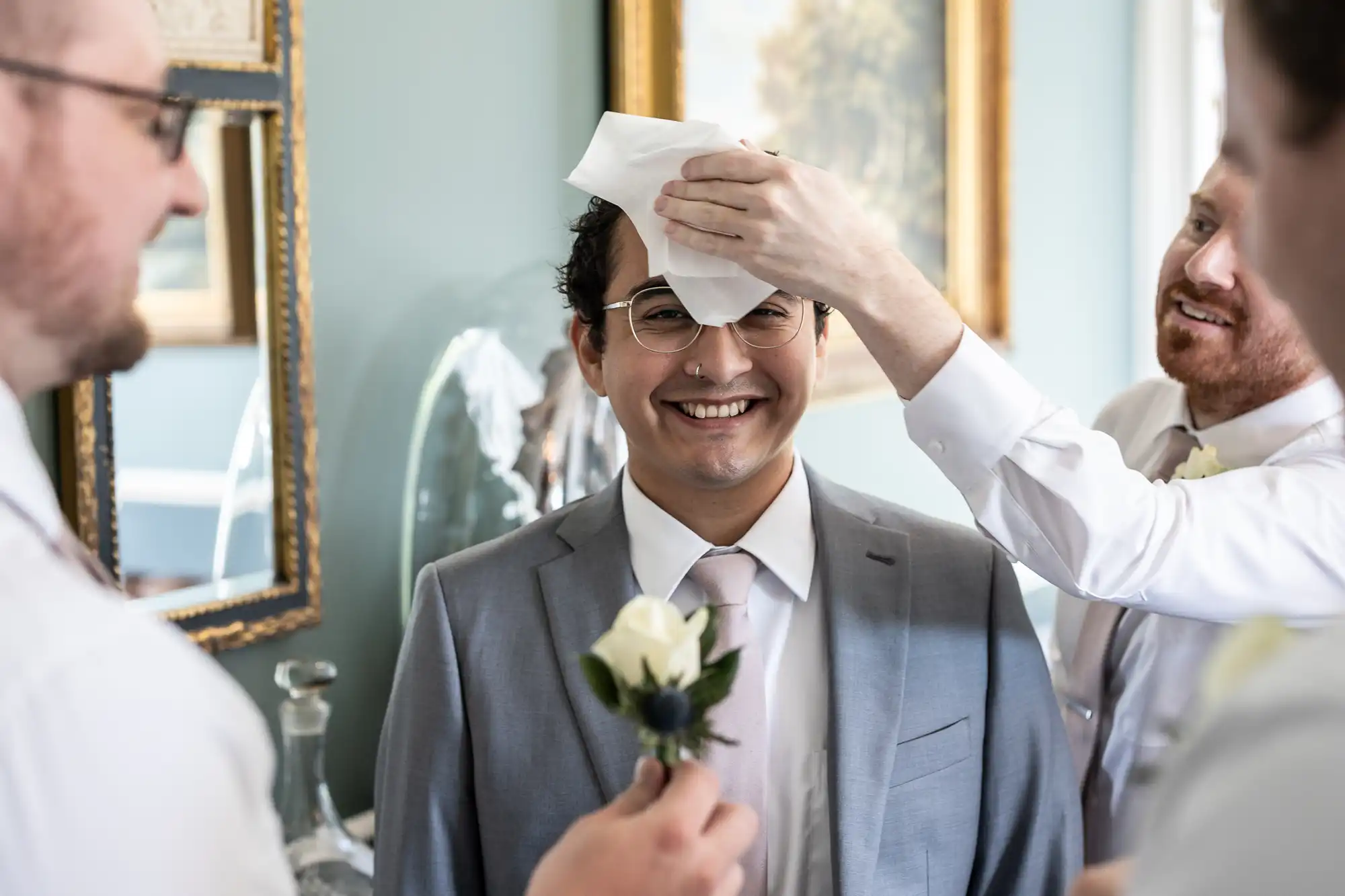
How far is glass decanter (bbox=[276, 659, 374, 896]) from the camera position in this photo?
5.99 ft

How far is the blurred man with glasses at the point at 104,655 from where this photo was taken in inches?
29.7

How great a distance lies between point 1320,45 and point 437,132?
71.8 inches

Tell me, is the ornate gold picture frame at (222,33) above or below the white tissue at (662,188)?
above

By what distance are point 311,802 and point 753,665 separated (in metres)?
0.69

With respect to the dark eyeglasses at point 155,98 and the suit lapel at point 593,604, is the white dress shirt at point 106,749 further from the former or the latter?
the suit lapel at point 593,604

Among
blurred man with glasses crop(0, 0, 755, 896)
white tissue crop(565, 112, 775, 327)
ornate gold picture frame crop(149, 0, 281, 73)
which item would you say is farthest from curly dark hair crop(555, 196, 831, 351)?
blurred man with glasses crop(0, 0, 755, 896)

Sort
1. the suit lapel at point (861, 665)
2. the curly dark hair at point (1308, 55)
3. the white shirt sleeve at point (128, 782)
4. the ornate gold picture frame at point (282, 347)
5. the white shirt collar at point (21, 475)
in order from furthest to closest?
the ornate gold picture frame at point (282, 347)
the suit lapel at point (861, 665)
the white shirt collar at point (21, 475)
the white shirt sleeve at point (128, 782)
the curly dark hair at point (1308, 55)

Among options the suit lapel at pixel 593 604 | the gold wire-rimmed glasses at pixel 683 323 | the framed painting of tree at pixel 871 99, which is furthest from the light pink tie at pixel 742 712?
the framed painting of tree at pixel 871 99

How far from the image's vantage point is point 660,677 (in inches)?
40.7

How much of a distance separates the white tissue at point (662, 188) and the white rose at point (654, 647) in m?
0.61

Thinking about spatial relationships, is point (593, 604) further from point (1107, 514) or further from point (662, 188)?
point (1107, 514)

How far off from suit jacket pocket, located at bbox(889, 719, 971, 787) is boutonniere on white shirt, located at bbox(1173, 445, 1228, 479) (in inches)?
20.3

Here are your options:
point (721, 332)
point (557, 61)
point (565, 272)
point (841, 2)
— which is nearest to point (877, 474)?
point (841, 2)

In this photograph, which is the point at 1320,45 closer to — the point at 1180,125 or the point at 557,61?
the point at 557,61
